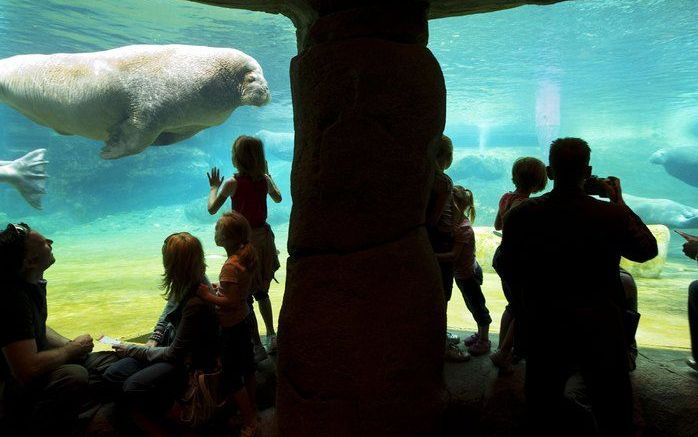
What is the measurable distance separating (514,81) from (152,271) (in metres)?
24.1

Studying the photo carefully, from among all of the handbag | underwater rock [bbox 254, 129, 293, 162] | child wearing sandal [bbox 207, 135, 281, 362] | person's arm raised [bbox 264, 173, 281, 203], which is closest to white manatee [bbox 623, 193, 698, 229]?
person's arm raised [bbox 264, 173, 281, 203]

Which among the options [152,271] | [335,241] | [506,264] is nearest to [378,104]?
[335,241]

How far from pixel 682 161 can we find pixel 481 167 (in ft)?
41.0

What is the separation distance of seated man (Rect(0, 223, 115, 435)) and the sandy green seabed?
10.2 feet

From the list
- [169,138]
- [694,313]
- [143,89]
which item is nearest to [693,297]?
[694,313]

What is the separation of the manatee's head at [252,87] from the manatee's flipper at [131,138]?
164 centimetres

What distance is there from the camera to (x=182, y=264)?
2.73 metres

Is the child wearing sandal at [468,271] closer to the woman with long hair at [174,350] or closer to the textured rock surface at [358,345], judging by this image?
the textured rock surface at [358,345]

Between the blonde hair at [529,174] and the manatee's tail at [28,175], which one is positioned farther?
the manatee's tail at [28,175]

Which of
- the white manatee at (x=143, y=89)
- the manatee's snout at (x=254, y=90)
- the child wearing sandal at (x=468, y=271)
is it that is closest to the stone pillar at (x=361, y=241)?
the child wearing sandal at (x=468, y=271)

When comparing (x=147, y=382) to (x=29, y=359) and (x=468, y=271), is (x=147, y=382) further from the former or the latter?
(x=468, y=271)

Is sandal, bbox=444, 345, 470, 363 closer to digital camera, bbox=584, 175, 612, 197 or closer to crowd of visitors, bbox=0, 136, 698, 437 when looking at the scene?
crowd of visitors, bbox=0, 136, 698, 437

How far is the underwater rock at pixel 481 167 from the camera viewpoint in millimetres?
33000

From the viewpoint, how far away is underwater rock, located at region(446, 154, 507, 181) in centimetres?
3300
